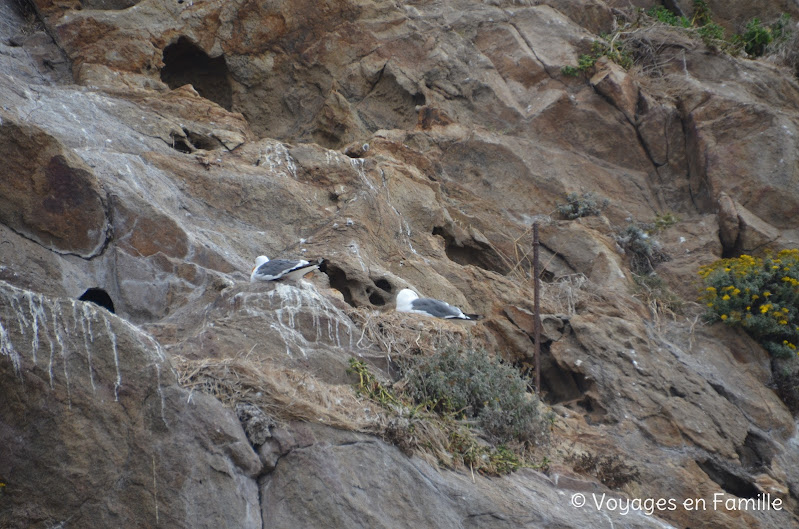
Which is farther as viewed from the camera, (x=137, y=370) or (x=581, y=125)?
(x=581, y=125)

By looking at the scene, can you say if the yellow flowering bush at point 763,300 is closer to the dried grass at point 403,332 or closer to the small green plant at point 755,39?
the dried grass at point 403,332

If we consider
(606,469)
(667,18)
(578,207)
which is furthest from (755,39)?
(606,469)

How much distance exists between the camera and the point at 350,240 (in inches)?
379

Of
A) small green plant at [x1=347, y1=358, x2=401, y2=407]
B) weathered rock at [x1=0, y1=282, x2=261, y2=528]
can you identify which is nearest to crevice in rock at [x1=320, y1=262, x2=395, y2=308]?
small green plant at [x1=347, y1=358, x2=401, y2=407]

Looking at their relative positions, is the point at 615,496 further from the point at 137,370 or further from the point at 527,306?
the point at 137,370

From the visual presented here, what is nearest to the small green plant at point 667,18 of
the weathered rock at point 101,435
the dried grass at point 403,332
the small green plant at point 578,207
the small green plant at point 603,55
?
the small green plant at point 603,55

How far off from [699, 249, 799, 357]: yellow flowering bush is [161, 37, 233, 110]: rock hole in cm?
768

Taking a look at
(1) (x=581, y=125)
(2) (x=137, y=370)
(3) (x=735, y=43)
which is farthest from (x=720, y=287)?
(2) (x=137, y=370)

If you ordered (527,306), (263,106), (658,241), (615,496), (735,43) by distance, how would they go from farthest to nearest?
(735,43)
(263,106)
(658,241)
(527,306)
(615,496)

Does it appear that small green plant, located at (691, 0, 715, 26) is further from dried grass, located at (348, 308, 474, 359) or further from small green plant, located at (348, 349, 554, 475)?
small green plant, located at (348, 349, 554, 475)

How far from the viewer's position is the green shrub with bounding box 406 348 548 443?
723 centimetres

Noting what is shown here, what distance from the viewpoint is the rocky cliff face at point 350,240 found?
5352 mm

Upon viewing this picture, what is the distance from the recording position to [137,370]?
5441 mm

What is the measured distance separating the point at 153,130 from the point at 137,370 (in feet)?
17.2
